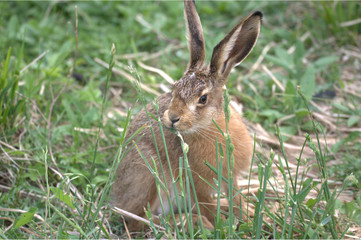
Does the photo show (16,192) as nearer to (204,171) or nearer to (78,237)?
Answer: (78,237)

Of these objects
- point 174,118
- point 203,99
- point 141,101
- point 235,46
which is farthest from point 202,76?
point 141,101

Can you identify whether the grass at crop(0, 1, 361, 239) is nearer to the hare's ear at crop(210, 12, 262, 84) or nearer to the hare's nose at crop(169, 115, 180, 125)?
the hare's nose at crop(169, 115, 180, 125)

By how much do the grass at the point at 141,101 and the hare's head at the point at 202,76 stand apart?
1.32ft

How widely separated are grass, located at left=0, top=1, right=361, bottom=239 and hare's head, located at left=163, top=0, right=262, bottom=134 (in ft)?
1.32

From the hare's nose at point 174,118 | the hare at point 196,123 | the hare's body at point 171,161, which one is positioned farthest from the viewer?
the hare's body at point 171,161

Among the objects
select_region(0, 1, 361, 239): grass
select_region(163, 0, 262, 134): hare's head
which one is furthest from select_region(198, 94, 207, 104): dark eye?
select_region(0, 1, 361, 239): grass

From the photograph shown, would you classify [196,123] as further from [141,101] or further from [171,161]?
[141,101]

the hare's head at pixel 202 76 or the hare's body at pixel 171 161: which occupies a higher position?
the hare's head at pixel 202 76

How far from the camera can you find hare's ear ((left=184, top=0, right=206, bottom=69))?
3521mm

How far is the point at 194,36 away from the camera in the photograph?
354 cm

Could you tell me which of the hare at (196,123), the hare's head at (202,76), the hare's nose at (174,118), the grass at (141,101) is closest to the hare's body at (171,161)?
the hare at (196,123)

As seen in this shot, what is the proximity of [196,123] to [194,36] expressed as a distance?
2.42ft

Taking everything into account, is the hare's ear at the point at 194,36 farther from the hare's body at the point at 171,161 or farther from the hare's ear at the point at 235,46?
the hare's body at the point at 171,161

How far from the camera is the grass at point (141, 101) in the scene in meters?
3.31
